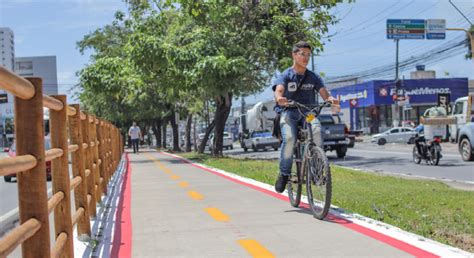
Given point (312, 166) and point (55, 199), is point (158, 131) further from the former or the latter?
point (55, 199)

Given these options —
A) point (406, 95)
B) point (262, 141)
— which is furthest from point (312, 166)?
point (406, 95)

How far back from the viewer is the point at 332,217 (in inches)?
251

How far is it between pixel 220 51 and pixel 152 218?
13.0m

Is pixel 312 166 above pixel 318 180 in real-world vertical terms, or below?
above

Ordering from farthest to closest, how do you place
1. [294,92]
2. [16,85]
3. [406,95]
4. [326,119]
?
[406,95] < [326,119] < [294,92] < [16,85]

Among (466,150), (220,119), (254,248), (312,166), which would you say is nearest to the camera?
(254,248)

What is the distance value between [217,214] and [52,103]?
11.4 feet

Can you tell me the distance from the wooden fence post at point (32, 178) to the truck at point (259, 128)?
33903 millimetres

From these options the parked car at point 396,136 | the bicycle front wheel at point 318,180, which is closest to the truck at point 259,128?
the parked car at point 396,136

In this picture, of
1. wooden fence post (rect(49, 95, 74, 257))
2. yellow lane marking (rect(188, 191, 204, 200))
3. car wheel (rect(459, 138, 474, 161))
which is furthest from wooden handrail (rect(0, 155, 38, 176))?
car wheel (rect(459, 138, 474, 161))

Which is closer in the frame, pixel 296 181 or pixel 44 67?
pixel 296 181

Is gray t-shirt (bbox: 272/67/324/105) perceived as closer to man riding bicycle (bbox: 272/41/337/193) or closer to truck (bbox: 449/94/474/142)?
man riding bicycle (bbox: 272/41/337/193)

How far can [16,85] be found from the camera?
271 cm

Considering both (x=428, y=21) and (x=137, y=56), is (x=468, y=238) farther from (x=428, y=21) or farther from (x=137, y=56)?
(x=428, y=21)
